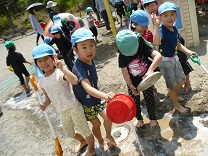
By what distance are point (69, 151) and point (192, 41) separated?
3549 mm

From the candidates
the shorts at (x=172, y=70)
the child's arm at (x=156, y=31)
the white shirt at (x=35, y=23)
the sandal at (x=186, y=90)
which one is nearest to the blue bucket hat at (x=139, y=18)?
the child's arm at (x=156, y=31)

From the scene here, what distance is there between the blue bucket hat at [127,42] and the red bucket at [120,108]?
1.71ft

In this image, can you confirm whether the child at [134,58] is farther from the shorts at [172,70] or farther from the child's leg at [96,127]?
the child's leg at [96,127]

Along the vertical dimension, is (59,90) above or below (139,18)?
below

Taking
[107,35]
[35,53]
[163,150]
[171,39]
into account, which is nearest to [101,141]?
[163,150]

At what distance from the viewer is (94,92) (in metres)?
2.14

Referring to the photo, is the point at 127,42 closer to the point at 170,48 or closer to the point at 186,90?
the point at 170,48

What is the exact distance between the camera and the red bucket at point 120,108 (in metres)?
1.97

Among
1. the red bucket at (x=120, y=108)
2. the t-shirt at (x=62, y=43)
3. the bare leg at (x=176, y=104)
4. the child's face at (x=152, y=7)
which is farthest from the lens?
the t-shirt at (x=62, y=43)

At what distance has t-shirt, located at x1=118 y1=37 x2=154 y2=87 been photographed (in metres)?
2.50

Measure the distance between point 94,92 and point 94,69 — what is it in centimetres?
38

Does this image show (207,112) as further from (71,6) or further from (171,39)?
(71,6)

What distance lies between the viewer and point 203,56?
173 inches

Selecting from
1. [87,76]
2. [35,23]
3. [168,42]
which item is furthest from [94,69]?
[35,23]
